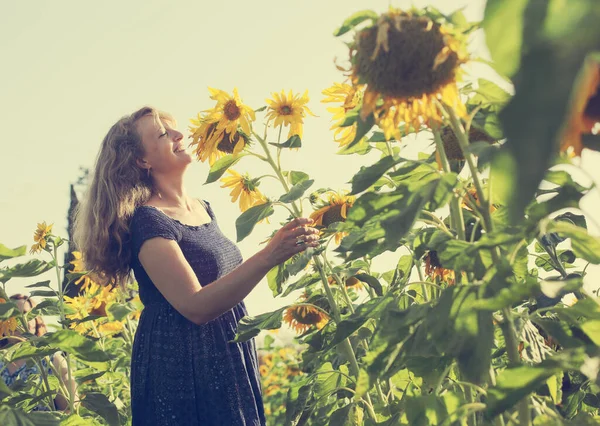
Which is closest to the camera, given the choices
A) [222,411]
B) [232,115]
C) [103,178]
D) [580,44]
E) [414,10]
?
[580,44]

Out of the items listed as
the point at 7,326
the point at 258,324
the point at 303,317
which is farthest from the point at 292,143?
the point at 7,326

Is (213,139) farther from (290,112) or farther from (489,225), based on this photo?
(489,225)

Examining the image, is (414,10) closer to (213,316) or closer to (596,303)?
(596,303)

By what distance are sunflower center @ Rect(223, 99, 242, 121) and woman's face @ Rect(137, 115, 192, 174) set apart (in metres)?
0.51

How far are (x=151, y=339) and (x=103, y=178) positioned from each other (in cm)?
58

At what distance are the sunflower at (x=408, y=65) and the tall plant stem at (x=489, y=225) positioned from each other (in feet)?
0.10

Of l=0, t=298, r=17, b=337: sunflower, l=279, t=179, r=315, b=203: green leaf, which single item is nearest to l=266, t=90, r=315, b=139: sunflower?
l=279, t=179, r=315, b=203: green leaf

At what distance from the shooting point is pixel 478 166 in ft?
3.84

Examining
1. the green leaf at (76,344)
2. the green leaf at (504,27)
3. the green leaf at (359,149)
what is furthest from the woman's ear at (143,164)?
the green leaf at (504,27)

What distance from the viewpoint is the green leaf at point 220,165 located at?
191 centimetres

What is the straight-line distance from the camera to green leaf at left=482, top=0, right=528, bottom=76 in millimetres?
581

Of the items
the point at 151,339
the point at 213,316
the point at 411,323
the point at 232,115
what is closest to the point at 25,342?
the point at 151,339

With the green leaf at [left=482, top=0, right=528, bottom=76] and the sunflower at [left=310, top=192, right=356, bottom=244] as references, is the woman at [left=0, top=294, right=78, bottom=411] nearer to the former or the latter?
the sunflower at [left=310, top=192, right=356, bottom=244]

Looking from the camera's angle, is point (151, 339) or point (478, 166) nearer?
point (478, 166)
